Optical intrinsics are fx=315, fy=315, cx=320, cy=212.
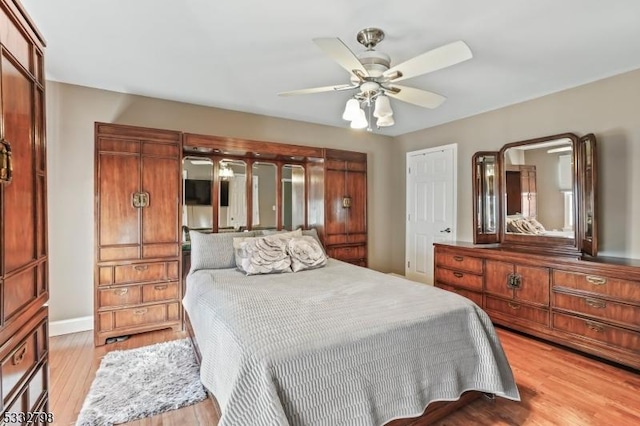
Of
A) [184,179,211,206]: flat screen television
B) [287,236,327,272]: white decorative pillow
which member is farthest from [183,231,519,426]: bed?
[184,179,211,206]: flat screen television

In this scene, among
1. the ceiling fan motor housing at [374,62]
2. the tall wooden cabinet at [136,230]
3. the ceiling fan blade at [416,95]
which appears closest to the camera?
the ceiling fan motor housing at [374,62]

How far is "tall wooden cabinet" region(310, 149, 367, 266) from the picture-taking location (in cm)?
421

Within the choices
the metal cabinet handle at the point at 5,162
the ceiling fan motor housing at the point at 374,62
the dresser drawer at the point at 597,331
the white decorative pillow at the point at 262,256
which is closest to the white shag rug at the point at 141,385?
the white decorative pillow at the point at 262,256

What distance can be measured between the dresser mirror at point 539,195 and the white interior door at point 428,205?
1.74 feet

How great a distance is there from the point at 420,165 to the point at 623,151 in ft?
7.71

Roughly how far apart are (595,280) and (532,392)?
Result: 1158 millimetres

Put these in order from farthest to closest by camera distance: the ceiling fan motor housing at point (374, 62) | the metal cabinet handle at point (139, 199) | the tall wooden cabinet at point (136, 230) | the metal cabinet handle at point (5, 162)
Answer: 1. the metal cabinet handle at point (139, 199)
2. the tall wooden cabinet at point (136, 230)
3. the ceiling fan motor housing at point (374, 62)
4. the metal cabinet handle at point (5, 162)

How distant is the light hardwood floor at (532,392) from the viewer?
1.90 meters

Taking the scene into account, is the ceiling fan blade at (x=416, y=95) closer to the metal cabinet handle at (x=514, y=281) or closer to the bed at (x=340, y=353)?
the bed at (x=340, y=353)

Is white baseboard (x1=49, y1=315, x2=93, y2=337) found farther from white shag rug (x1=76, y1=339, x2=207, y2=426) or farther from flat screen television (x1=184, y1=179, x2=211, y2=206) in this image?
flat screen television (x1=184, y1=179, x2=211, y2=206)

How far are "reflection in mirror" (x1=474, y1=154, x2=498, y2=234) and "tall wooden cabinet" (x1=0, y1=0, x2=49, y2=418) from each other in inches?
160

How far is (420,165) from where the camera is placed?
4.88m

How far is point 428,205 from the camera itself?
4758 millimetres

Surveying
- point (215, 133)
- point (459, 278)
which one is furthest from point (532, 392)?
point (215, 133)
